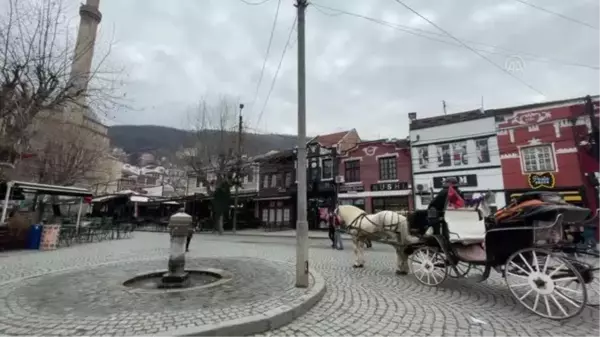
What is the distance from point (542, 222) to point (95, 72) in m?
13.2

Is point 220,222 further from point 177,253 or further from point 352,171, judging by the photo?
point 177,253

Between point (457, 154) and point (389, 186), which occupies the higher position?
point (457, 154)

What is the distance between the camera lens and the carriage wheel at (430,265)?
657 cm

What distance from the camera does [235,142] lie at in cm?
2753

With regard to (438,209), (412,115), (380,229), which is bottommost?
(380,229)

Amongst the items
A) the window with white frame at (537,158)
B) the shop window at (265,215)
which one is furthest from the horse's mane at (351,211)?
the shop window at (265,215)

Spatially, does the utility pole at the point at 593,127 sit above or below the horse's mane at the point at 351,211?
above

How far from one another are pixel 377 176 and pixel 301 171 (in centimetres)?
2234

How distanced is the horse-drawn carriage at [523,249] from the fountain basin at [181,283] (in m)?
4.59

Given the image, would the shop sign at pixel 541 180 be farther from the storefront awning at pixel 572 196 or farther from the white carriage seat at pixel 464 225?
the white carriage seat at pixel 464 225

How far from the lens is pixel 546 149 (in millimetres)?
20609

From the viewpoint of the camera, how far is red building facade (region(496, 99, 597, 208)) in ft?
63.6

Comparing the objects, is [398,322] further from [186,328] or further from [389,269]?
[389,269]

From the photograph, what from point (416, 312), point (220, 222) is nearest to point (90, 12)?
point (220, 222)
